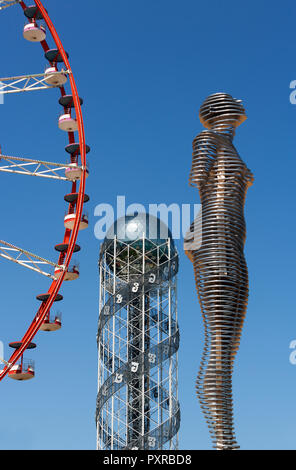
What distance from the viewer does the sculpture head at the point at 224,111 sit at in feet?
212

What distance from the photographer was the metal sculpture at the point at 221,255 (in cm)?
5841

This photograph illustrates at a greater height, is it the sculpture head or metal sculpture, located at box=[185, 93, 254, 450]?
the sculpture head

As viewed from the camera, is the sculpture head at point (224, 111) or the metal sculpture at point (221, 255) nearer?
the metal sculpture at point (221, 255)

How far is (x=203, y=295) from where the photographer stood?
60531mm

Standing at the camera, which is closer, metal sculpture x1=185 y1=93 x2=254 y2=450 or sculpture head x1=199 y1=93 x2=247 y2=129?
metal sculpture x1=185 y1=93 x2=254 y2=450

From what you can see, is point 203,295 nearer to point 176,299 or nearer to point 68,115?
point 68,115

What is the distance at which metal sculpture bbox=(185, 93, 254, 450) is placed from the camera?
5841cm

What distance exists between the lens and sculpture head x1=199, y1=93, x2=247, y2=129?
64.8 meters

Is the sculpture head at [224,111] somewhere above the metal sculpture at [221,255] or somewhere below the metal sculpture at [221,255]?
above

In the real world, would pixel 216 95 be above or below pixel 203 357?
above

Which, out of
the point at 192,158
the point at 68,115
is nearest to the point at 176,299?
the point at 192,158

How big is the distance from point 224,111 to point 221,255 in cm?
966

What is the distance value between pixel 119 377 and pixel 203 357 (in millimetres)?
16215

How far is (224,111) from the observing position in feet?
212
